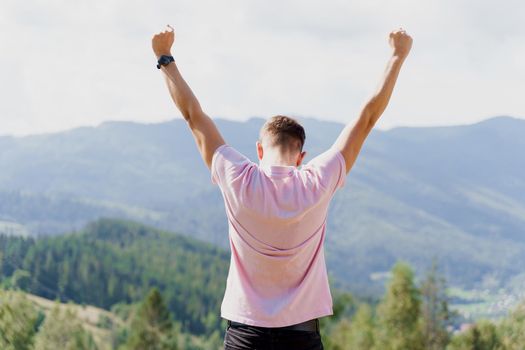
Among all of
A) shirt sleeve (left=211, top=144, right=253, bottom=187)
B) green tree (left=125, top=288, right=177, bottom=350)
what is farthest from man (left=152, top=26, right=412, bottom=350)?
green tree (left=125, top=288, right=177, bottom=350)

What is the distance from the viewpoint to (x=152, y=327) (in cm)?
6475

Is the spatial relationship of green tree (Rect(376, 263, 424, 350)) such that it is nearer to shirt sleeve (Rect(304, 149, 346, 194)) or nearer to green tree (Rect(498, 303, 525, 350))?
green tree (Rect(498, 303, 525, 350))

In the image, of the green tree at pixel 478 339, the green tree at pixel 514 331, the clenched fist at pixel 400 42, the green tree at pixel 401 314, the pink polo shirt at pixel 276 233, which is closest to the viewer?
the pink polo shirt at pixel 276 233

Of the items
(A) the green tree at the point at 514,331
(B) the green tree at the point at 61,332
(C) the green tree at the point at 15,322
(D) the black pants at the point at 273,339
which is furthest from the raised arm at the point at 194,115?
(B) the green tree at the point at 61,332

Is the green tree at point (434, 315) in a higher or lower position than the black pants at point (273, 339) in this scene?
lower

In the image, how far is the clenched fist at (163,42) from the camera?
464 cm

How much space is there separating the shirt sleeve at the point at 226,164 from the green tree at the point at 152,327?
6146 cm

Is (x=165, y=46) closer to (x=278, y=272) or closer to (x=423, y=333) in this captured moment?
(x=278, y=272)

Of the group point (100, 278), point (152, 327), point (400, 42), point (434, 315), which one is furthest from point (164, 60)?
point (100, 278)

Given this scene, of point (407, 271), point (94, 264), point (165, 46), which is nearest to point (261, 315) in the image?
point (165, 46)

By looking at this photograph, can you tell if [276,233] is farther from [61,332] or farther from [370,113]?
[61,332]

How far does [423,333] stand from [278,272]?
2054 inches

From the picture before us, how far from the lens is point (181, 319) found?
6275 inches

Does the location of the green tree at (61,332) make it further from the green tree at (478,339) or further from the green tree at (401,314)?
the green tree at (478,339)
